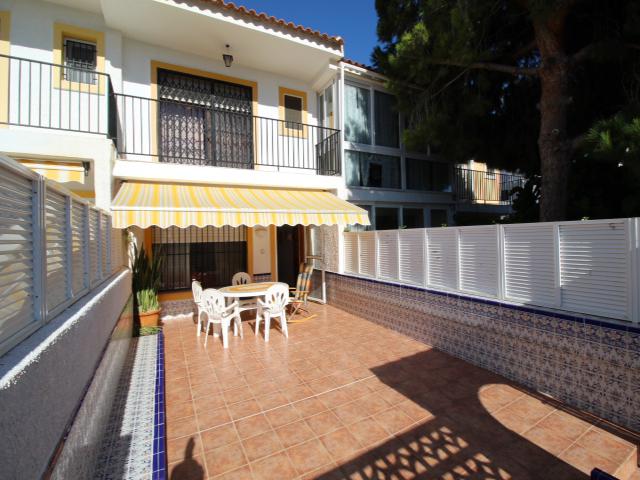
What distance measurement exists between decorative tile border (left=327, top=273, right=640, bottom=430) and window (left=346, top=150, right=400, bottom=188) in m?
6.46

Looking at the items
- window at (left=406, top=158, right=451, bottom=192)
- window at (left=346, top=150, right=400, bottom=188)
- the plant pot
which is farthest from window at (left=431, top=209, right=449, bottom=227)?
the plant pot

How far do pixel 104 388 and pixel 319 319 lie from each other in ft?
25.5

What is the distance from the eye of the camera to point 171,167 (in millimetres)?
10375

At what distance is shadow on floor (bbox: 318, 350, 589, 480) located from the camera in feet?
13.6

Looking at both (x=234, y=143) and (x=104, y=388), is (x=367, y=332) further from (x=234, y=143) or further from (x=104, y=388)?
(x=234, y=143)

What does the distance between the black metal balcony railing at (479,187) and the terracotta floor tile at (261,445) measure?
16.2 metres

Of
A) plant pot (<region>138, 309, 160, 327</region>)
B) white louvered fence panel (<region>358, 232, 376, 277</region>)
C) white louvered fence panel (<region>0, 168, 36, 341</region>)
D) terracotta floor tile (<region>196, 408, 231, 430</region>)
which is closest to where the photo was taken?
white louvered fence panel (<region>0, 168, 36, 341</region>)

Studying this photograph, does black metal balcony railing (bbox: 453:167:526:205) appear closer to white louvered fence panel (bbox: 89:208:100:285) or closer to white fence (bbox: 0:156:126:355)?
white louvered fence panel (bbox: 89:208:100:285)

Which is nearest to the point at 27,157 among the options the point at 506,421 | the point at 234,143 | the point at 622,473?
the point at 234,143

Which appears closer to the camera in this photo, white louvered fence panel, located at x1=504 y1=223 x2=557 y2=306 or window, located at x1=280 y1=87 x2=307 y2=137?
white louvered fence panel, located at x1=504 y1=223 x2=557 y2=306

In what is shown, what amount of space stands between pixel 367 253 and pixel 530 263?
231 inches

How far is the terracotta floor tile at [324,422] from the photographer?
16.7 feet

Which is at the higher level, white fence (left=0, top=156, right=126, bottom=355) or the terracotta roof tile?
the terracotta roof tile

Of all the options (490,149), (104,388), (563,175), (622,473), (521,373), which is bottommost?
(622,473)
